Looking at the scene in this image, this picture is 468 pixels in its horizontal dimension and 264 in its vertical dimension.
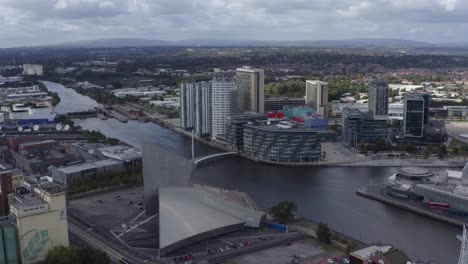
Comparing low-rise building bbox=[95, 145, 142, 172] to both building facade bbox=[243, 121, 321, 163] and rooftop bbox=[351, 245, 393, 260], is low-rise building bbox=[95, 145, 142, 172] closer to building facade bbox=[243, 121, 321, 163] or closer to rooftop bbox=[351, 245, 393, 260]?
building facade bbox=[243, 121, 321, 163]

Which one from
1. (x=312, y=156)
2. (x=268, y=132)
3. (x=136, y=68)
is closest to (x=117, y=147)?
(x=268, y=132)

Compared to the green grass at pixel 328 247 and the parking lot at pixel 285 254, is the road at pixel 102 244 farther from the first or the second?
the green grass at pixel 328 247

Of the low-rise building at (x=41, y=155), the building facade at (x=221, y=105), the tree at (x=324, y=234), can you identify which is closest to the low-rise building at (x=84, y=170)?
→ the low-rise building at (x=41, y=155)

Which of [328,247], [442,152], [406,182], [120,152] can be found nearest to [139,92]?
[120,152]

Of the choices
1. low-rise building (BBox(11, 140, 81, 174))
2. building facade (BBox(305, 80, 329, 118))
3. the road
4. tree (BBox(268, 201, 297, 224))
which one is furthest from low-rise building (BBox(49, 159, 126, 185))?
building facade (BBox(305, 80, 329, 118))

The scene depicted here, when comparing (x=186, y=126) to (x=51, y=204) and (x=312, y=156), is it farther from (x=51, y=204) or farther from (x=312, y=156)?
(x=51, y=204)
